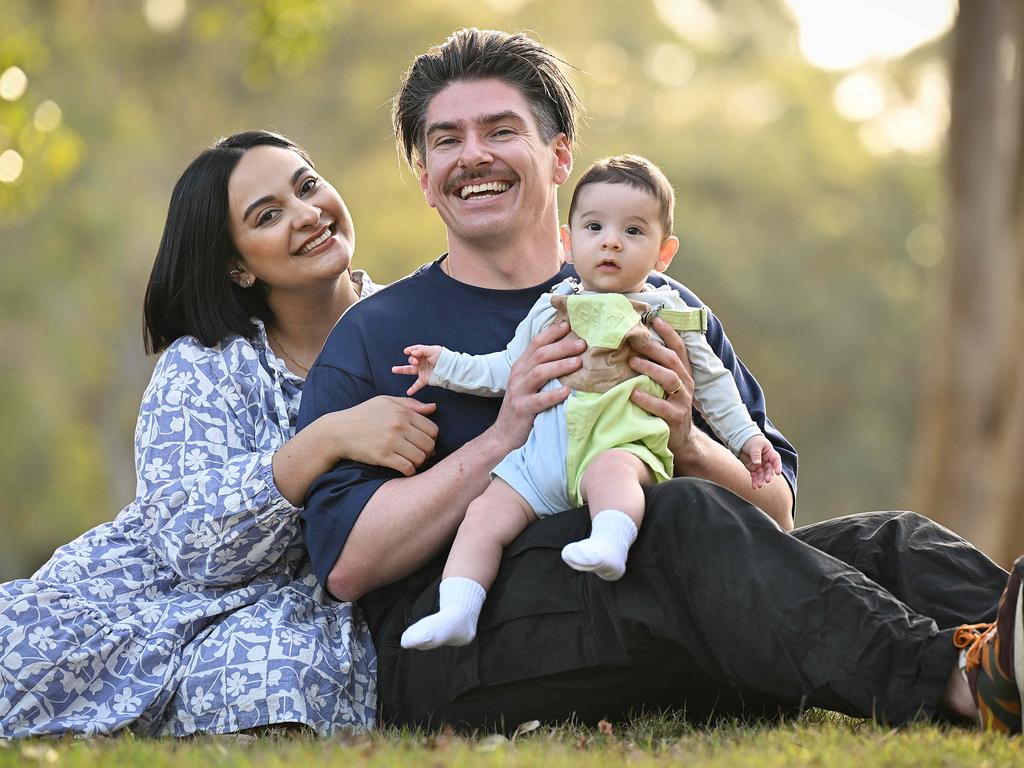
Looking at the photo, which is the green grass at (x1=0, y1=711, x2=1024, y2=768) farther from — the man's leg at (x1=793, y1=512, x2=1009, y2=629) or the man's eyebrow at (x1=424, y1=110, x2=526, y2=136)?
the man's eyebrow at (x1=424, y1=110, x2=526, y2=136)

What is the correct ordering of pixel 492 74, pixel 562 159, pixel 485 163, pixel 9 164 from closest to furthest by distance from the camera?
1. pixel 485 163
2. pixel 492 74
3. pixel 562 159
4. pixel 9 164

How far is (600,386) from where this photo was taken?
3.98m

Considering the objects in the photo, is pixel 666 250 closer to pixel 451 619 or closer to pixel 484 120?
pixel 484 120

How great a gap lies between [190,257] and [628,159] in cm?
157

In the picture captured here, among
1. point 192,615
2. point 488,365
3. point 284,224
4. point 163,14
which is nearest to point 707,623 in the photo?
point 488,365

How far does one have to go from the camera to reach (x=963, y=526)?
11.7m

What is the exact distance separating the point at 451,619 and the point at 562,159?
176 cm

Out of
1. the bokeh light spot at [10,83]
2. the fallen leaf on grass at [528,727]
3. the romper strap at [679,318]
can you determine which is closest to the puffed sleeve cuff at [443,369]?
the romper strap at [679,318]

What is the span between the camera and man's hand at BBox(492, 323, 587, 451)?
401 cm

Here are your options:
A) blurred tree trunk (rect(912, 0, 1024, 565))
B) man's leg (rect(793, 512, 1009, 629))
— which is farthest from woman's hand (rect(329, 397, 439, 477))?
blurred tree trunk (rect(912, 0, 1024, 565))

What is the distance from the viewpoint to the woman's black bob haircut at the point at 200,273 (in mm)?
4766

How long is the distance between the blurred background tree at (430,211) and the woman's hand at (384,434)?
61.1 feet

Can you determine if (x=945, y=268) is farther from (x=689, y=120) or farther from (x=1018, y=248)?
(x=689, y=120)

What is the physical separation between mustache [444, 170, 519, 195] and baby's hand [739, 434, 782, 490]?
1.10 m
